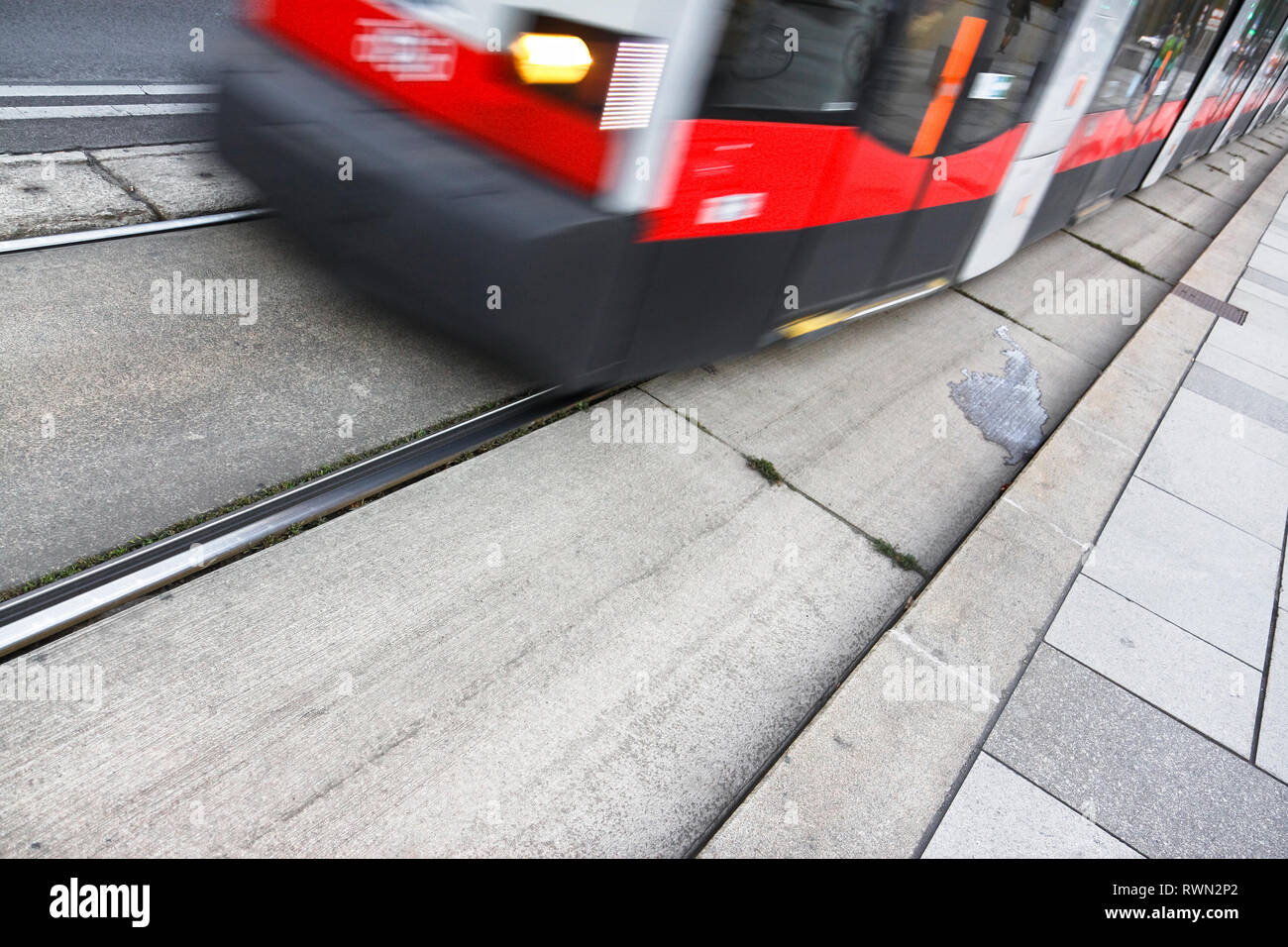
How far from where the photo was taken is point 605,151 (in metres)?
2.73

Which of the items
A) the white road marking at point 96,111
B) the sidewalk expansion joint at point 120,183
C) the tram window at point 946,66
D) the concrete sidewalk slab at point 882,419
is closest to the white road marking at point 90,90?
the white road marking at point 96,111

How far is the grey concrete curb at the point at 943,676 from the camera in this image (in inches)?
90.7

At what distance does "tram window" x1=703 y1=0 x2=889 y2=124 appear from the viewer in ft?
9.22

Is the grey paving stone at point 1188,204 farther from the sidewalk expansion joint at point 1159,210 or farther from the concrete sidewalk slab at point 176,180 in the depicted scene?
the concrete sidewalk slab at point 176,180

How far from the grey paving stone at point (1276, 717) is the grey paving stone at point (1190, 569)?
0.21ft

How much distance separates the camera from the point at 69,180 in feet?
12.7

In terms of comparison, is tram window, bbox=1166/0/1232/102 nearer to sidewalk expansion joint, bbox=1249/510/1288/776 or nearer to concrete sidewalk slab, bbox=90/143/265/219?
sidewalk expansion joint, bbox=1249/510/1288/776

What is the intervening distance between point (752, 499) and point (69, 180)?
3370 millimetres

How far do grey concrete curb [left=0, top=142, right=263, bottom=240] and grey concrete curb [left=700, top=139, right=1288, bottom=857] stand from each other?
3.02m

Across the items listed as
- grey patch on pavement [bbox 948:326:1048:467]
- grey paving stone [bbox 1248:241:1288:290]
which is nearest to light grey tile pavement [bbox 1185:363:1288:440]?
grey patch on pavement [bbox 948:326:1048:467]

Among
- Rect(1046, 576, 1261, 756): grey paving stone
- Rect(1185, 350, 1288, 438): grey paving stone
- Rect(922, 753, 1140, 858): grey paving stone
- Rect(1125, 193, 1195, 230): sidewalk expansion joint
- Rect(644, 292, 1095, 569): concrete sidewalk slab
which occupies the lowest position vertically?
Rect(922, 753, 1140, 858): grey paving stone

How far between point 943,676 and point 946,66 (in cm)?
282

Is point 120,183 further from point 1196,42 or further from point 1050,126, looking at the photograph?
point 1196,42

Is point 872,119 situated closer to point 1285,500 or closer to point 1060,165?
point 1285,500
